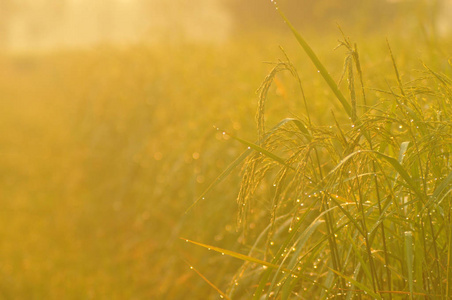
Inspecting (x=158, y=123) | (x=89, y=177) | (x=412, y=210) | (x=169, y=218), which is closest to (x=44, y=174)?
(x=89, y=177)

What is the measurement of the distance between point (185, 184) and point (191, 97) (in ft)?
3.51

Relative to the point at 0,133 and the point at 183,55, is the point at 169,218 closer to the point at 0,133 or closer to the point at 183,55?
the point at 183,55

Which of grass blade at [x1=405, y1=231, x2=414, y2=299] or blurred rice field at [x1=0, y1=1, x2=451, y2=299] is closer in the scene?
grass blade at [x1=405, y1=231, x2=414, y2=299]

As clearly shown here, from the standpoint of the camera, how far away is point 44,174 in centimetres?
561

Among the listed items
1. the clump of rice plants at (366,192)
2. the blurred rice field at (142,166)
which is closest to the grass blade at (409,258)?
the clump of rice plants at (366,192)

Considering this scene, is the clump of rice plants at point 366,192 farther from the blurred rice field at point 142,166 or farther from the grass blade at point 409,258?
the blurred rice field at point 142,166

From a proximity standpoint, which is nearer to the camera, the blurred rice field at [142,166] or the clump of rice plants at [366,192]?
the clump of rice plants at [366,192]

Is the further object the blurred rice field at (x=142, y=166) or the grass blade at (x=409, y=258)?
the blurred rice field at (x=142, y=166)

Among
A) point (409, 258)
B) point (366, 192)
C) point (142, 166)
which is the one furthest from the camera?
point (142, 166)

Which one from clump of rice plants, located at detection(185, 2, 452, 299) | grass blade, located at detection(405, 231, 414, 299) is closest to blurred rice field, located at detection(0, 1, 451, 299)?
clump of rice plants, located at detection(185, 2, 452, 299)

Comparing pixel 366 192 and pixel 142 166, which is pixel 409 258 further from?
pixel 142 166

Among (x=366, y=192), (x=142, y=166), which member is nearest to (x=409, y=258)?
(x=366, y=192)

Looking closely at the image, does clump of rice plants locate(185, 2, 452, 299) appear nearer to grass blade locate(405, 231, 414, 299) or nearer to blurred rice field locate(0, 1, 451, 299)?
grass blade locate(405, 231, 414, 299)

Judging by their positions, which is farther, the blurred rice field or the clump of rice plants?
the blurred rice field
